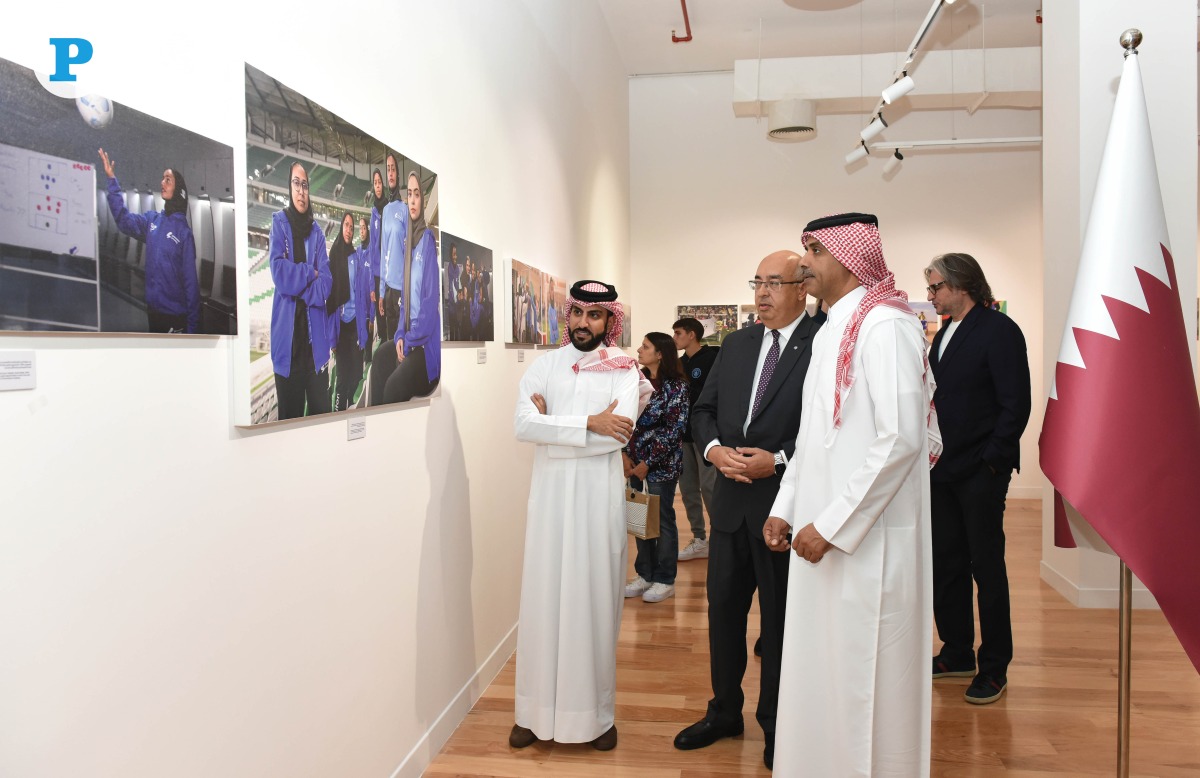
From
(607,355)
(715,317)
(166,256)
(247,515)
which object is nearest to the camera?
(166,256)

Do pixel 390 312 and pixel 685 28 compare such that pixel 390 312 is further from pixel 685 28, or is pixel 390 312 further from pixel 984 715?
pixel 685 28

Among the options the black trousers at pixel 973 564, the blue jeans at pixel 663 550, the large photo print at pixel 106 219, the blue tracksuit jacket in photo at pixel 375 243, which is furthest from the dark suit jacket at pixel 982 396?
the large photo print at pixel 106 219

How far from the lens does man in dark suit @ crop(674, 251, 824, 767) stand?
3256mm

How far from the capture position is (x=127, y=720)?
1736mm

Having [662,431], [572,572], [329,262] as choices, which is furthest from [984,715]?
[329,262]

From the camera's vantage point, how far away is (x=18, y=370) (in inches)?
58.0

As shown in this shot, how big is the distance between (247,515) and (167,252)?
0.74 metres

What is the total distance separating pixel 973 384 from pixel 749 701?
1921 millimetres

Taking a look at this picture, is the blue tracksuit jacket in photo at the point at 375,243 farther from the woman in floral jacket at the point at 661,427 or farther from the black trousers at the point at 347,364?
the woman in floral jacket at the point at 661,427

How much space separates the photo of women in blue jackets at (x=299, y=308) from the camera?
2.29 m

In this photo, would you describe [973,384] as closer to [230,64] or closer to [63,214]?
[230,64]

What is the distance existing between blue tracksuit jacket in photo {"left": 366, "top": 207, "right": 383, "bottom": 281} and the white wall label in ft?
4.69

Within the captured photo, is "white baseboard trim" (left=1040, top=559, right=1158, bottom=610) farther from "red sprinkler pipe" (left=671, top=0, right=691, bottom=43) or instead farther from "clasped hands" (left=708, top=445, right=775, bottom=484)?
"red sprinkler pipe" (left=671, top=0, right=691, bottom=43)

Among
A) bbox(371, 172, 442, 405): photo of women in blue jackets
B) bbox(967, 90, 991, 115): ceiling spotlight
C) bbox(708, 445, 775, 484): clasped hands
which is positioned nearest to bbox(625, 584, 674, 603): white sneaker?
bbox(708, 445, 775, 484): clasped hands
